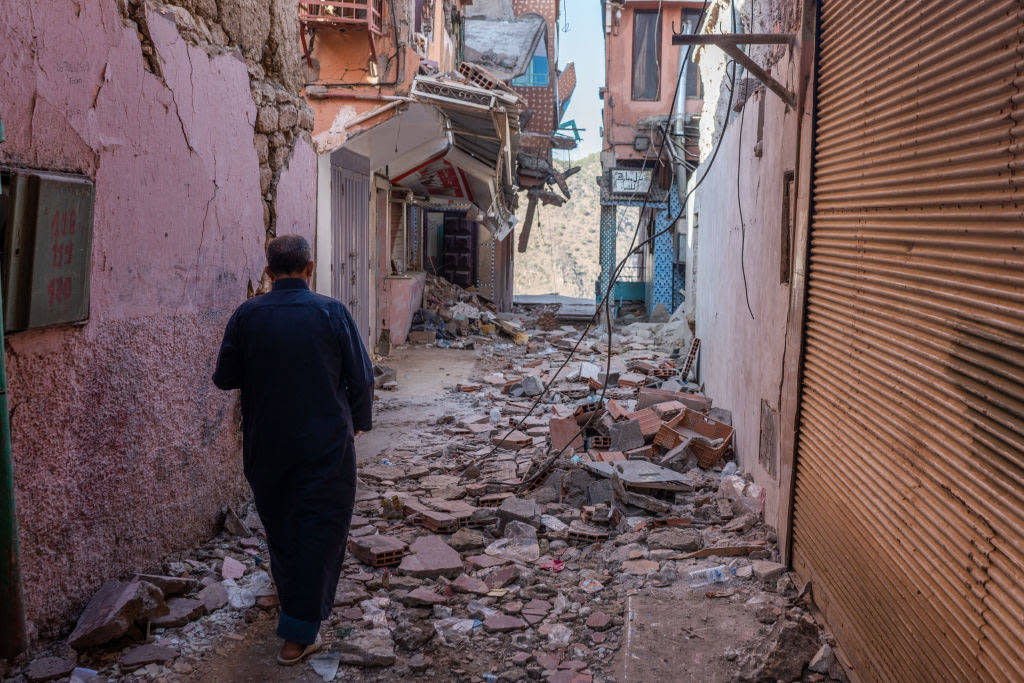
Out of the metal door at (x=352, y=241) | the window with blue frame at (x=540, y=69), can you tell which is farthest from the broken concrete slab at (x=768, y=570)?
the window with blue frame at (x=540, y=69)

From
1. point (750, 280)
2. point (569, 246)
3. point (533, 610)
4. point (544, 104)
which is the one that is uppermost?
point (544, 104)

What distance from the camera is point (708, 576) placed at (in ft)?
14.1

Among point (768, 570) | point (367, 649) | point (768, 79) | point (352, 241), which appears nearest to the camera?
point (367, 649)

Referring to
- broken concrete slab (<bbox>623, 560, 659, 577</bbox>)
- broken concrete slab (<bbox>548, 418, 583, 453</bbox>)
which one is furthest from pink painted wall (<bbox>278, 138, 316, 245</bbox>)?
broken concrete slab (<bbox>623, 560, 659, 577</bbox>)

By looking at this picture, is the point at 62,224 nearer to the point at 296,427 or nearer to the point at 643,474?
the point at 296,427

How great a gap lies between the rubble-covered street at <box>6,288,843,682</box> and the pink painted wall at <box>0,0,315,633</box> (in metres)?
0.33

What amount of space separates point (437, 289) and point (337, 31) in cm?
985

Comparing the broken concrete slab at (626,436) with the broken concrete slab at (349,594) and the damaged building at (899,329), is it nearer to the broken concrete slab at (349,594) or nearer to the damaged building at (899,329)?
the damaged building at (899,329)

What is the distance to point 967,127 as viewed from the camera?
239 cm

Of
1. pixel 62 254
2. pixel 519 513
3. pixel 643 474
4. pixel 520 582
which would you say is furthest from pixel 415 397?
pixel 62 254

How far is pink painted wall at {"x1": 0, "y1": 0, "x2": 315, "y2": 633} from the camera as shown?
3006mm

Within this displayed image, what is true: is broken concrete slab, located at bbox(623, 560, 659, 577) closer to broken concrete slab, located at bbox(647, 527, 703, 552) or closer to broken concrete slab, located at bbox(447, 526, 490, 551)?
broken concrete slab, located at bbox(647, 527, 703, 552)

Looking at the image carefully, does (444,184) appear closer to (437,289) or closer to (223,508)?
(437,289)

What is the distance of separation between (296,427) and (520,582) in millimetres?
1763
